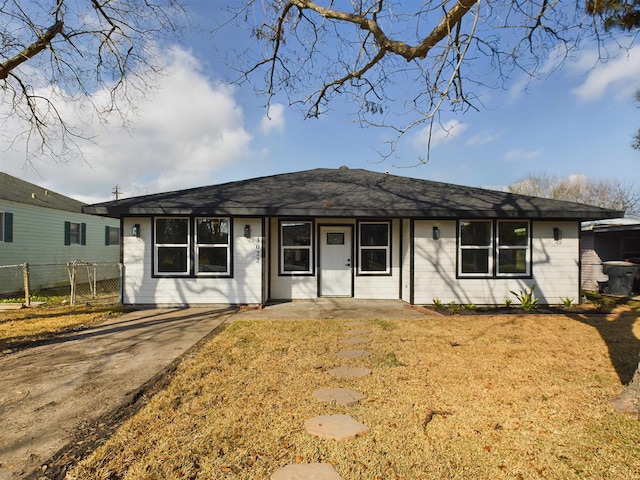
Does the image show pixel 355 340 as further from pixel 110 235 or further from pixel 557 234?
pixel 110 235

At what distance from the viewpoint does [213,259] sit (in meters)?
8.56

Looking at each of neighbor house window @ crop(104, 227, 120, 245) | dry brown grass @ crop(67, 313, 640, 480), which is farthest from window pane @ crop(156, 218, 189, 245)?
neighbor house window @ crop(104, 227, 120, 245)

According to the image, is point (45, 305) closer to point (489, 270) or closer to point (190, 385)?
point (190, 385)

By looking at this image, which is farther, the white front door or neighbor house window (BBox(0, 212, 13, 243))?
neighbor house window (BBox(0, 212, 13, 243))

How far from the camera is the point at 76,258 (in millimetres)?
15633

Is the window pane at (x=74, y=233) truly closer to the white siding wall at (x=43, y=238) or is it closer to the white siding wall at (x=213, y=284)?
the white siding wall at (x=43, y=238)

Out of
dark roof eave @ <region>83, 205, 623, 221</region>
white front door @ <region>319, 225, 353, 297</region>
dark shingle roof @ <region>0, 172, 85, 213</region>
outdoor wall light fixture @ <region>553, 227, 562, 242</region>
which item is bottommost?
white front door @ <region>319, 225, 353, 297</region>

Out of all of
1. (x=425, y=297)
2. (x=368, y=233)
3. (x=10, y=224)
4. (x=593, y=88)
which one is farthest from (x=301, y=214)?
(x=10, y=224)

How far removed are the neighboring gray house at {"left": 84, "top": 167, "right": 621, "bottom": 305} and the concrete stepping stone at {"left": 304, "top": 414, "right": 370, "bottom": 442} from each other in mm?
5549

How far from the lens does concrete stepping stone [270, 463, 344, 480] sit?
7.10 ft

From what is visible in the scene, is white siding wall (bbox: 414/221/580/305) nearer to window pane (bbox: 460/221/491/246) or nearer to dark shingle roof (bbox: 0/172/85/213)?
window pane (bbox: 460/221/491/246)

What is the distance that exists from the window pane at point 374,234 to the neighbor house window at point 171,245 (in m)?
4.47

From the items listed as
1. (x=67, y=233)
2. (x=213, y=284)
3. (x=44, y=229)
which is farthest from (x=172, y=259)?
(x=67, y=233)

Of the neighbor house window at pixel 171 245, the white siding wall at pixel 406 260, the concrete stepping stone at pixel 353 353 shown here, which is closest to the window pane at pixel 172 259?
the neighbor house window at pixel 171 245
